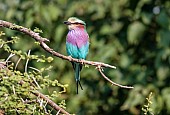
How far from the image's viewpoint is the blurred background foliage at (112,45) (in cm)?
462

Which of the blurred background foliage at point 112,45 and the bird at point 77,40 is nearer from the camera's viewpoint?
the bird at point 77,40

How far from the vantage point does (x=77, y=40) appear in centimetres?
297

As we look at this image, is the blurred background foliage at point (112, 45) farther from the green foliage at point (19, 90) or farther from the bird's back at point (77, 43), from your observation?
the green foliage at point (19, 90)

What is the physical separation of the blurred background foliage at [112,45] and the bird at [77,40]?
5.13 feet

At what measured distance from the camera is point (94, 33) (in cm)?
489

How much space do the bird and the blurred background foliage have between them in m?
1.57

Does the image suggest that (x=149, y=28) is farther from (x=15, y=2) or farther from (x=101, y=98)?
(x=15, y=2)

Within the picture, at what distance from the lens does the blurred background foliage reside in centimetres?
462

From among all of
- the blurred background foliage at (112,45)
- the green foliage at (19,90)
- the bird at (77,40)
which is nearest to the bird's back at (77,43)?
the bird at (77,40)

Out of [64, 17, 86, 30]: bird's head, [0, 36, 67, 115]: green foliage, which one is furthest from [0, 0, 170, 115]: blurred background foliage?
[0, 36, 67, 115]: green foliage

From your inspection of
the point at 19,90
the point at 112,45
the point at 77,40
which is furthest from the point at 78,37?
the point at 112,45

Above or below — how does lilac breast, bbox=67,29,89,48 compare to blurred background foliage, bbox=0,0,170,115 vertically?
below

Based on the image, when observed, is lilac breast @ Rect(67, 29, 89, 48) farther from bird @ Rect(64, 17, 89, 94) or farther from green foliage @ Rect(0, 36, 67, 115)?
green foliage @ Rect(0, 36, 67, 115)

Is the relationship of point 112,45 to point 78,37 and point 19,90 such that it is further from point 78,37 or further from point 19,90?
point 19,90
